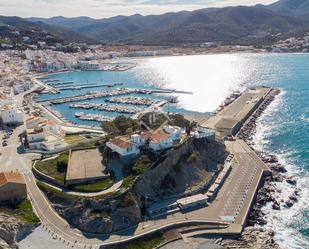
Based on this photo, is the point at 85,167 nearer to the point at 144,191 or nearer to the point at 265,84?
the point at 144,191

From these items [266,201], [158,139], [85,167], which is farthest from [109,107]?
[266,201]

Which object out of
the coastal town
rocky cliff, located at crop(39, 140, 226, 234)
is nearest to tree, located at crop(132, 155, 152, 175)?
the coastal town

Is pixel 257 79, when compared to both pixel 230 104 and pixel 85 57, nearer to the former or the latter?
pixel 230 104

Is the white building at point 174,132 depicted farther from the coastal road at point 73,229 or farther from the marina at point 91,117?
the marina at point 91,117

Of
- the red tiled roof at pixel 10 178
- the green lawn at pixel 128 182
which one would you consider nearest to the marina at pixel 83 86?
the red tiled roof at pixel 10 178

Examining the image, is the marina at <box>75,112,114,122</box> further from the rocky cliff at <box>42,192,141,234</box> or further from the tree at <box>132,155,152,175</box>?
the rocky cliff at <box>42,192,141,234</box>
